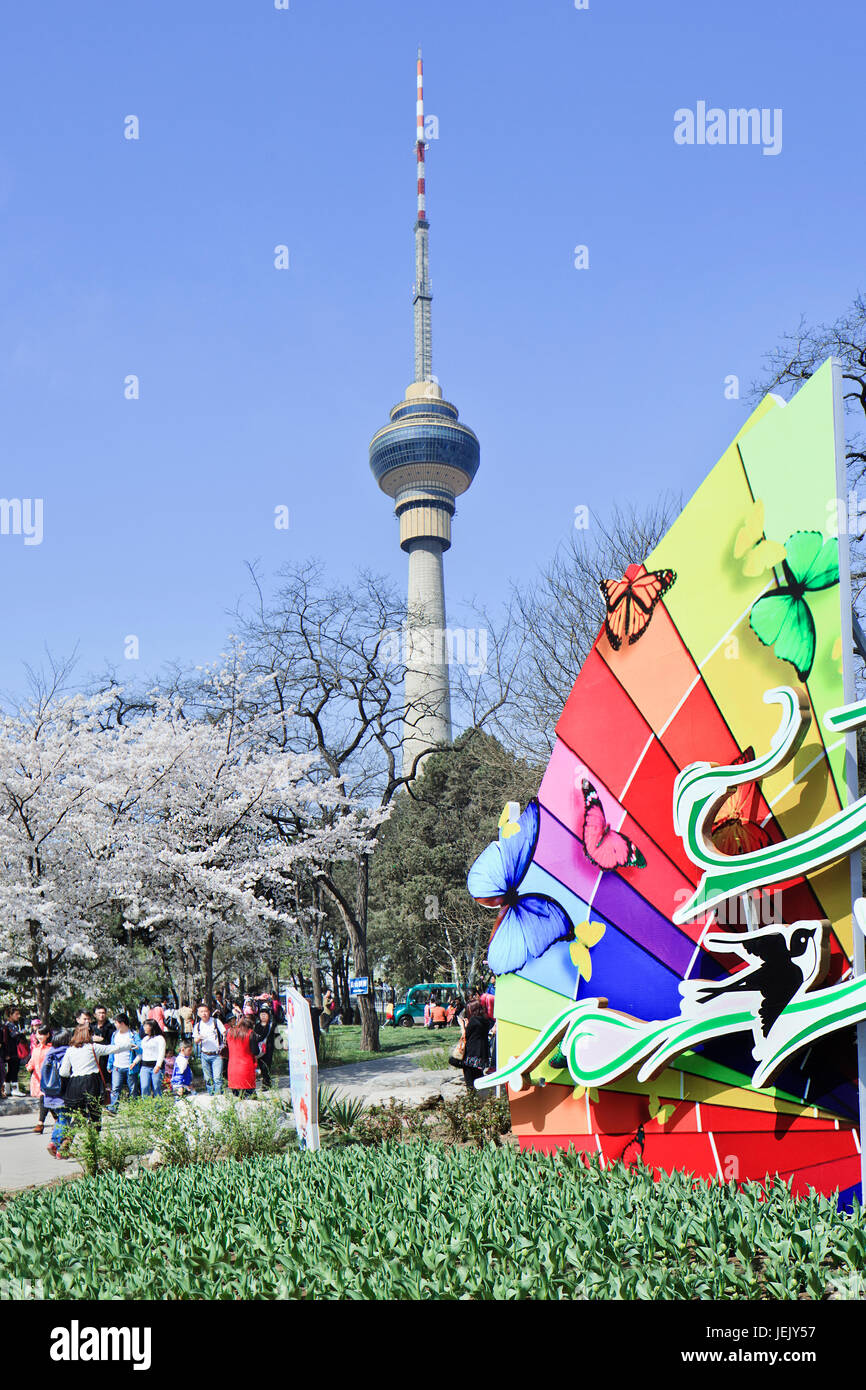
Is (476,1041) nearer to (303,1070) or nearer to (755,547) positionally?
(303,1070)

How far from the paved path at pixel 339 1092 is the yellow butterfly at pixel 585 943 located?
17.2 ft

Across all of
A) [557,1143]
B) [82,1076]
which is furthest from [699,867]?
[82,1076]

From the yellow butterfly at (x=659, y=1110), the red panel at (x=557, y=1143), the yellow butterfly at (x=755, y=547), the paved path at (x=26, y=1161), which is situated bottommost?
the paved path at (x=26, y=1161)

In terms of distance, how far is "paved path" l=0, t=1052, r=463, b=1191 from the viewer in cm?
1109

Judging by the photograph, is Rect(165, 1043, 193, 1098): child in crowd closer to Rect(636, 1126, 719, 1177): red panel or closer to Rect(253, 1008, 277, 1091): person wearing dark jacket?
Rect(253, 1008, 277, 1091): person wearing dark jacket

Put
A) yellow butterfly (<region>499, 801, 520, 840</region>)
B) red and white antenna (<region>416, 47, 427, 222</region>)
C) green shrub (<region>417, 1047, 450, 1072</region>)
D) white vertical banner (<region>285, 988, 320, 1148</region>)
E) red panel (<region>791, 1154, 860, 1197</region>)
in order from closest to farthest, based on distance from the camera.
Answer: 1. red panel (<region>791, 1154, 860, 1197</region>)
2. white vertical banner (<region>285, 988, 320, 1148</region>)
3. yellow butterfly (<region>499, 801, 520, 840</region>)
4. green shrub (<region>417, 1047, 450, 1072</region>)
5. red and white antenna (<region>416, 47, 427, 222</region>)

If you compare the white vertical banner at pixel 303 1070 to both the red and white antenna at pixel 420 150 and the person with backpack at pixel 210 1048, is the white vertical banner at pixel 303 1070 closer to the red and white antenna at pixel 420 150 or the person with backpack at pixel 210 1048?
the person with backpack at pixel 210 1048

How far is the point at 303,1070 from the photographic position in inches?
364

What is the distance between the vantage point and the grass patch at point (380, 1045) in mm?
Answer: 20000

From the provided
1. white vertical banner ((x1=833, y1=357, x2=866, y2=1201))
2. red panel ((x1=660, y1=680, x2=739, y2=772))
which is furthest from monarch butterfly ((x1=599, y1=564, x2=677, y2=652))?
white vertical banner ((x1=833, y1=357, x2=866, y2=1201))

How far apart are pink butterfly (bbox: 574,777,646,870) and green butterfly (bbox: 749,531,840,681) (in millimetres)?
1899

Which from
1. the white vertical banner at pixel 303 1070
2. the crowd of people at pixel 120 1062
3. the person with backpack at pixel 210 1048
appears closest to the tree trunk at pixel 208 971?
the crowd of people at pixel 120 1062
